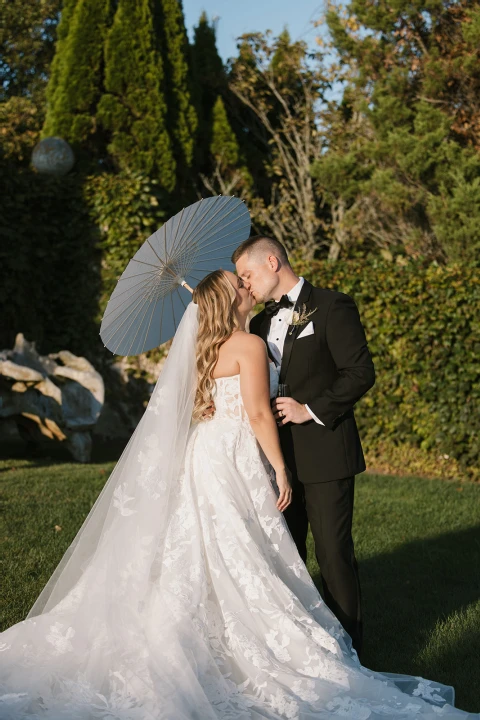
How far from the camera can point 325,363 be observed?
12.4ft

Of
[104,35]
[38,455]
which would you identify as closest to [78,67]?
[104,35]

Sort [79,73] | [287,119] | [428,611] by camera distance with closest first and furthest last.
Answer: [428,611] < [79,73] < [287,119]

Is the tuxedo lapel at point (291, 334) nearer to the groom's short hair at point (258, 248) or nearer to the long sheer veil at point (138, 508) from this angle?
the groom's short hair at point (258, 248)

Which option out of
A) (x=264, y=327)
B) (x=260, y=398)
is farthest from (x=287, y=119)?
(x=260, y=398)

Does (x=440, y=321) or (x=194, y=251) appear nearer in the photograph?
(x=194, y=251)

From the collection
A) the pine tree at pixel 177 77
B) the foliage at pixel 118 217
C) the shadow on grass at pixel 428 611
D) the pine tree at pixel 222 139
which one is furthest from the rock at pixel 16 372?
the pine tree at pixel 222 139

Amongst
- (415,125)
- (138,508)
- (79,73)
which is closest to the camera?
(138,508)

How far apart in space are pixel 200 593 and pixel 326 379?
1130mm

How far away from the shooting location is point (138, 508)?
3514 mm

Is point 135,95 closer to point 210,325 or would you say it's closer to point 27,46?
point 27,46

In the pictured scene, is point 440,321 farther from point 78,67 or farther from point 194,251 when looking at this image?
point 78,67

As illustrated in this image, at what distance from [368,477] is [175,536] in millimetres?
5311

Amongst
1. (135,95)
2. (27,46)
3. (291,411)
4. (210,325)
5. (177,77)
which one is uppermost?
(27,46)

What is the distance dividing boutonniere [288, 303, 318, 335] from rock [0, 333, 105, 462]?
4.88m
